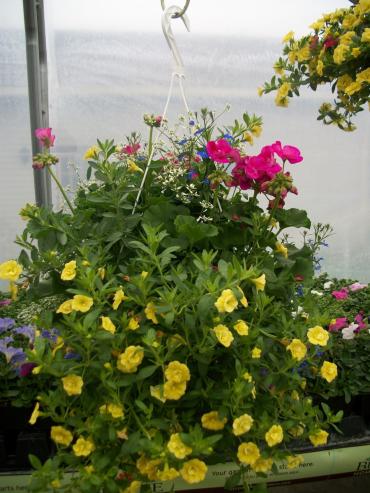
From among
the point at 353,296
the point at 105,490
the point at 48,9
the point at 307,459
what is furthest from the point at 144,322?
the point at 48,9

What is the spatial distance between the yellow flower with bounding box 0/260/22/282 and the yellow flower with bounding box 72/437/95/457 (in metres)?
0.29

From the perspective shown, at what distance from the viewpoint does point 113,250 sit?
1.03 m

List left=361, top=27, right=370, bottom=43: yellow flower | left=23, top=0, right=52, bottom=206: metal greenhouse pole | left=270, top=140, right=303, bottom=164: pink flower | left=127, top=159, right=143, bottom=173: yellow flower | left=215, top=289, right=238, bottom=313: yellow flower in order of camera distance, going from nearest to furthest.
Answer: left=215, top=289, right=238, bottom=313: yellow flower
left=270, top=140, right=303, bottom=164: pink flower
left=127, top=159, right=143, bottom=173: yellow flower
left=361, top=27, right=370, bottom=43: yellow flower
left=23, top=0, right=52, bottom=206: metal greenhouse pole

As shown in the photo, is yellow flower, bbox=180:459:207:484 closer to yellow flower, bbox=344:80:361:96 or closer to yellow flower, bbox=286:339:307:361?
yellow flower, bbox=286:339:307:361

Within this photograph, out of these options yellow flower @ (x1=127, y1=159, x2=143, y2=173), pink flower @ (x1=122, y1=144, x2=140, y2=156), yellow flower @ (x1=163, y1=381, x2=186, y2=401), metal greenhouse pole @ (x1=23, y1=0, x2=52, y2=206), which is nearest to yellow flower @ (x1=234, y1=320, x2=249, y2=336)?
yellow flower @ (x1=163, y1=381, x2=186, y2=401)

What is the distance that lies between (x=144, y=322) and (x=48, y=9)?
80.1 inches

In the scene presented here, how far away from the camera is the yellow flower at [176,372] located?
0.79 meters

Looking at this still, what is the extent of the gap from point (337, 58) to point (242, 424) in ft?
2.90

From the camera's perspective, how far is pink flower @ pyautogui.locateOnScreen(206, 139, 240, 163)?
985mm

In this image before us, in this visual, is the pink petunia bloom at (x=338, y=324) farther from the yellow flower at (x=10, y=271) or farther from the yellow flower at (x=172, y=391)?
the yellow flower at (x=10, y=271)

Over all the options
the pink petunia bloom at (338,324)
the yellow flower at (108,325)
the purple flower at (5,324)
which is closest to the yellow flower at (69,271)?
the yellow flower at (108,325)

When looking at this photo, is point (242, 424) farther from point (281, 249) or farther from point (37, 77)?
point (37, 77)

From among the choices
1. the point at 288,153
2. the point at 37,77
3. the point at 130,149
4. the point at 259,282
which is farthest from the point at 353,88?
the point at 37,77

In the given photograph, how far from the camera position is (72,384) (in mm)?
823
